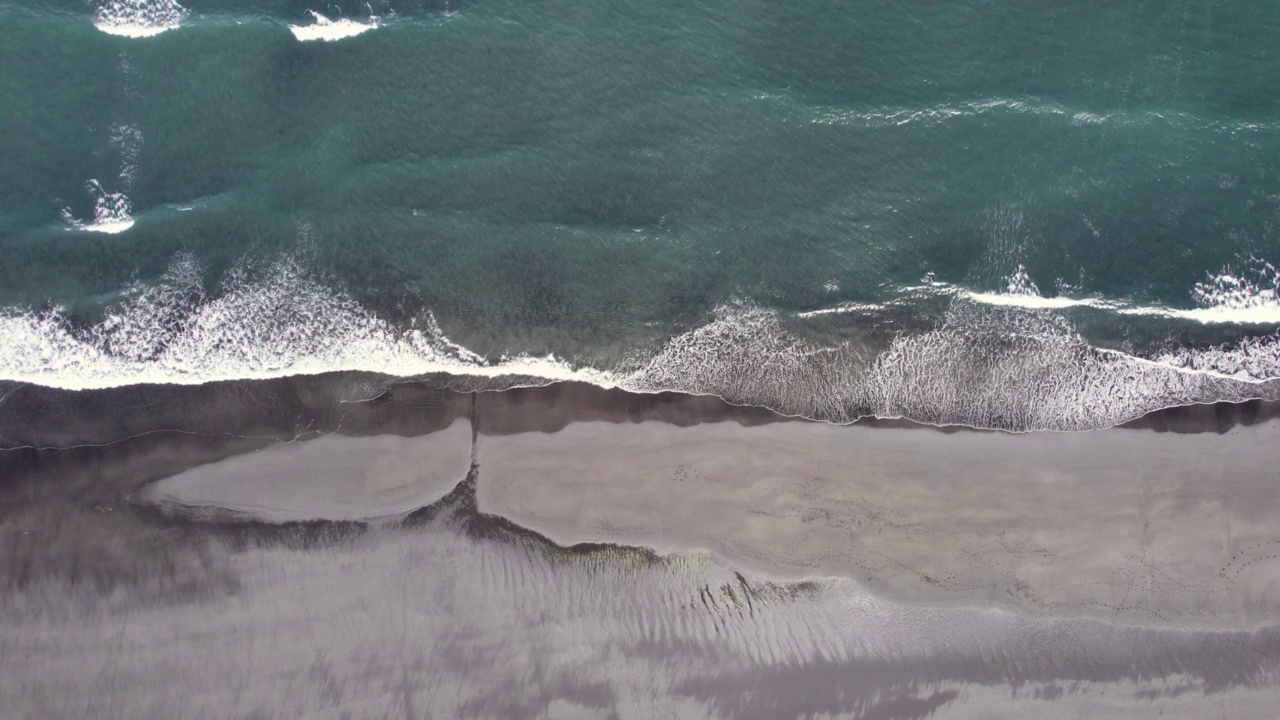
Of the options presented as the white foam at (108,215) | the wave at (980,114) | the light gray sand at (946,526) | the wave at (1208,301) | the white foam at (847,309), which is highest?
the wave at (980,114)

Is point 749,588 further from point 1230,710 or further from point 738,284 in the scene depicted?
point 1230,710

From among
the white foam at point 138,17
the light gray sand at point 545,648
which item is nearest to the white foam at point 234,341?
the light gray sand at point 545,648

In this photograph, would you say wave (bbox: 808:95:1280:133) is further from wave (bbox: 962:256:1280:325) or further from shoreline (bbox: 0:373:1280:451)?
shoreline (bbox: 0:373:1280:451)

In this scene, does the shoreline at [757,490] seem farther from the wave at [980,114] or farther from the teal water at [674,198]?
the wave at [980,114]

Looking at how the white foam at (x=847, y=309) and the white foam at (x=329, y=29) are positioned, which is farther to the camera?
the white foam at (x=329, y=29)

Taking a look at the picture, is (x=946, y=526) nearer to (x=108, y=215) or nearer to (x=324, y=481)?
(x=324, y=481)

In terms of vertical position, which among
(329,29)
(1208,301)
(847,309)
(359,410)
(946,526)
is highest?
(329,29)

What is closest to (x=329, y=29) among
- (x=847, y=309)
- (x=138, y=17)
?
(x=138, y=17)
